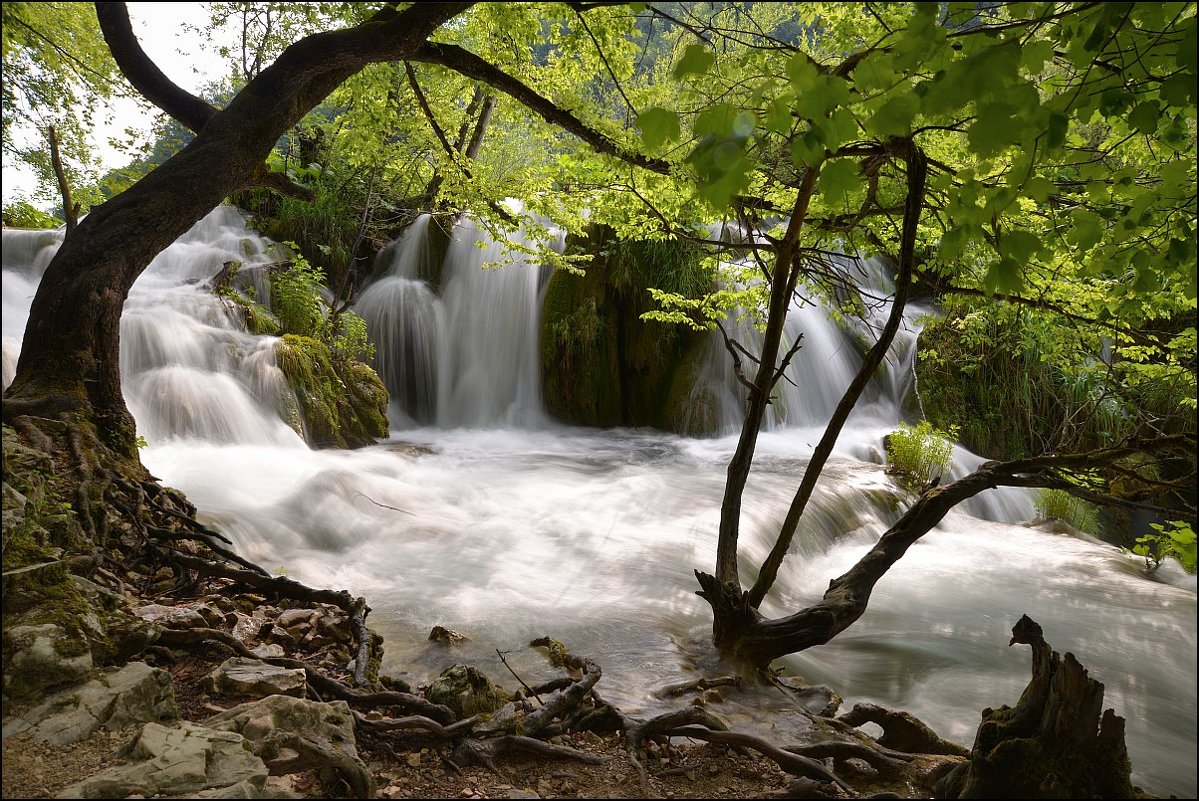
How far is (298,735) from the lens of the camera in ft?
6.00

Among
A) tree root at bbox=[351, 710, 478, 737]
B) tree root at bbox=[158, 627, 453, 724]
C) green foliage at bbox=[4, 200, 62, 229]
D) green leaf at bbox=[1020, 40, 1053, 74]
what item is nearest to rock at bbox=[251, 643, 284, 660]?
tree root at bbox=[158, 627, 453, 724]

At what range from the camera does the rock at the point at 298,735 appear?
69.1 inches

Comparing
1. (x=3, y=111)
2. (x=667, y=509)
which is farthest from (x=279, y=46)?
(x=667, y=509)

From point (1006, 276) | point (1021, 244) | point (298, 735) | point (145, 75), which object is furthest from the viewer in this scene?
point (145, 75)

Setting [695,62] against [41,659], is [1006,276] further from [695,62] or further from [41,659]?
[41,659]

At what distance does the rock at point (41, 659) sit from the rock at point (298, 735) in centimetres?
40

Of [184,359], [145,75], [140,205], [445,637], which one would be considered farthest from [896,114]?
[184,359]

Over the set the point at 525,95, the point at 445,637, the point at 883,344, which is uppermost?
the point at 525,95

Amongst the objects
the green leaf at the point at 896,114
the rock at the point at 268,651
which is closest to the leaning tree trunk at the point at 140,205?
the rock at the point at 268,651

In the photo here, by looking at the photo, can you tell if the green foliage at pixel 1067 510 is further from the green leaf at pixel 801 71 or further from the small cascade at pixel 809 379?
the green leaf at pixel 801 71

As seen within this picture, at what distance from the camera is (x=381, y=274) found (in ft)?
45.0

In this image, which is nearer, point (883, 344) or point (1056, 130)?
point (1056, 130)

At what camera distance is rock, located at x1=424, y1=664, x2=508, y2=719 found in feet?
7.81

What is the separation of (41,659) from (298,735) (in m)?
0.72
